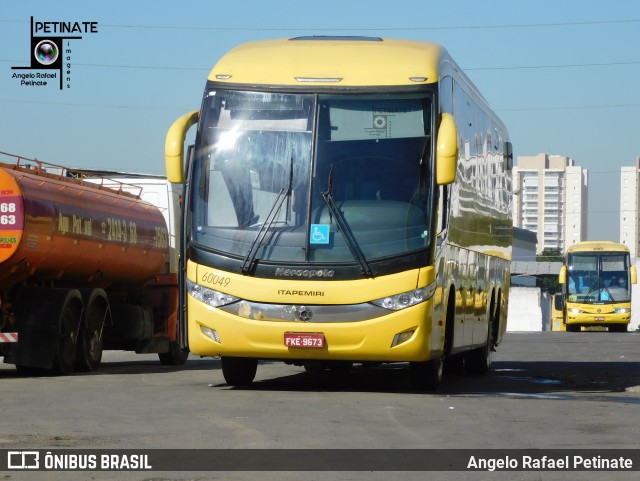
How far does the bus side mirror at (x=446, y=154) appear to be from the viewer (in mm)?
15758

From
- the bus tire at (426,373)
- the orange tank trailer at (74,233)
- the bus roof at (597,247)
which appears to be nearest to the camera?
the bus tire at (426,373)

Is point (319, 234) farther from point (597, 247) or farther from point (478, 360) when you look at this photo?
point (597, 247)

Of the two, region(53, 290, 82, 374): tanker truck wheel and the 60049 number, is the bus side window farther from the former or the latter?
region(53, 290, 82, 374): tanker truck wheel

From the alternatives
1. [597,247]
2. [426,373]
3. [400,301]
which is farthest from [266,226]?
[597,247]

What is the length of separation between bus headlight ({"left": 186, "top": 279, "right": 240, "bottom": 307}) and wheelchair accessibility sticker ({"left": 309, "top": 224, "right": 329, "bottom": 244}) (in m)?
1.05

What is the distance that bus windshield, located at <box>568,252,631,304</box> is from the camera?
59.8m

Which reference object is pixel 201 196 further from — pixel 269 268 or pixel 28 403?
pixel 28 403

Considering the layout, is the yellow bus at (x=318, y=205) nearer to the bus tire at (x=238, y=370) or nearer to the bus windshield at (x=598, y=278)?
the bus tire at (x=238, y=370)

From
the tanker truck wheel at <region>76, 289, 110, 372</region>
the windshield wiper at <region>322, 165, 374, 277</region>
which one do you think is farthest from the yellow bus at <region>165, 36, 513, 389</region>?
the tanker truck wheel at <region>76, 289, 110, 372</region>

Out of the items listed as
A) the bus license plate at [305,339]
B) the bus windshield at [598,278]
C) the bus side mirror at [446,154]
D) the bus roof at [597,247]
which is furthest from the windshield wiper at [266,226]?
the bus windshield at [598,278]

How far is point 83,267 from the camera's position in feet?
73.4

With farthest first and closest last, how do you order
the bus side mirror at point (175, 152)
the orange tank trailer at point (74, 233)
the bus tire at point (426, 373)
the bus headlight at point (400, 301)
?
the orange tank trailer at point (74, 233)
the bus tire at point (426, 373)
the bus side mirror at point (175, 152)
the bus headlight at point (400, 301)

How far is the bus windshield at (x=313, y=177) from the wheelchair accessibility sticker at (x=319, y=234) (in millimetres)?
11

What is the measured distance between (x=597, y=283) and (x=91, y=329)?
4045cm
